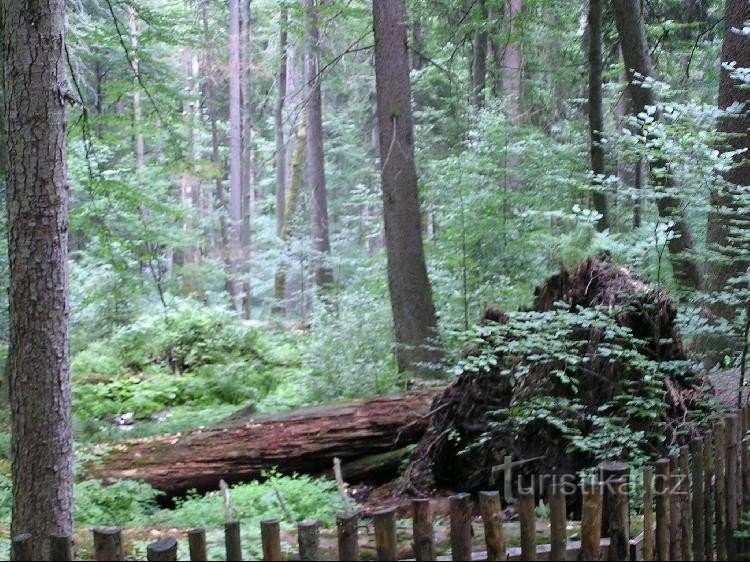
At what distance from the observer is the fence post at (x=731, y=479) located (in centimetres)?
436

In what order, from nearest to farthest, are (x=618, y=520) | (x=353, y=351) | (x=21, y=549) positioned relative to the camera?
(x=21, y=549) → (x=618, y=520) → (x=353, y=351)

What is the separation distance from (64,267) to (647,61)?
28.7 feet

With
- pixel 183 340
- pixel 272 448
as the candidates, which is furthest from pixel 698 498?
pixel 183 340

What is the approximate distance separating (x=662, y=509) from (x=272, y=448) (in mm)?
5164

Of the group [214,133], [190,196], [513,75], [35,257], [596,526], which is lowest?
[596,526]

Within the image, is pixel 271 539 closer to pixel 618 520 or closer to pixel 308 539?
pixel 308 539

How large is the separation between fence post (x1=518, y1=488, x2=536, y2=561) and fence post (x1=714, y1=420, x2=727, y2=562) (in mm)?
1573

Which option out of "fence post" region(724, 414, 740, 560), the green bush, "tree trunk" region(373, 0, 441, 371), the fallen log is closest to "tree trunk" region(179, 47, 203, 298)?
the green bush

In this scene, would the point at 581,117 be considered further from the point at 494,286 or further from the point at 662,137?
the point at 662,137

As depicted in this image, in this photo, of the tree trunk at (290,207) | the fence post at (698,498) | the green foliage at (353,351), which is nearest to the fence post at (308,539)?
the fence post at (698,498)

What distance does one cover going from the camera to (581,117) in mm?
16844

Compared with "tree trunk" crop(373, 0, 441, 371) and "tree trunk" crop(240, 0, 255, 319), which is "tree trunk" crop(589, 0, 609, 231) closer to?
"tree trunk" crop(373, 0, 441, 371)

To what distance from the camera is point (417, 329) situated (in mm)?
10914

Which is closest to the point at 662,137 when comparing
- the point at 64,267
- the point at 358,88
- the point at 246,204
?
the point at 64,267
